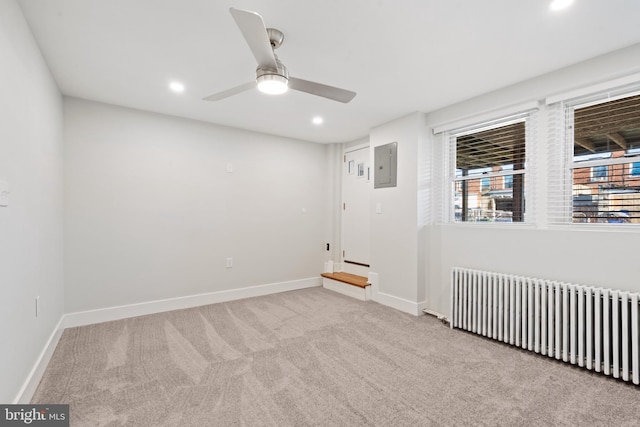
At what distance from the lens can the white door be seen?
4805 mm

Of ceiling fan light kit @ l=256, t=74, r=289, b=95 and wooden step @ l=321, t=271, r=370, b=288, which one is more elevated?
ceiling fan light kit @ l=256, t=74, r=289, b=95

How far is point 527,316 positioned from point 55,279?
4363mm

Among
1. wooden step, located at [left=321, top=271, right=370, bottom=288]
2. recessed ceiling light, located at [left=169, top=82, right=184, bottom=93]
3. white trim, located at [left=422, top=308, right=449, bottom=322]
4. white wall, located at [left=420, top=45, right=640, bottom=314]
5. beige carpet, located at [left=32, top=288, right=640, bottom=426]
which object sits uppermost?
recessed ceiling light, located at [left=169, top=82, right=184, bottom=93]

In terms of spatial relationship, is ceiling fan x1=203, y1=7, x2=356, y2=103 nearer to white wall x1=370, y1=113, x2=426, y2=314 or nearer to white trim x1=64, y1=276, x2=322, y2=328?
white wall x1=370, y1=113, x2=426, y2=314

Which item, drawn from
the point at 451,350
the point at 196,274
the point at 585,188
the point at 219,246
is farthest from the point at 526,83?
the point at 196,274

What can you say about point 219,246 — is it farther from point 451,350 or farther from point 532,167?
point 532,167

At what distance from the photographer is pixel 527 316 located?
2660 mm

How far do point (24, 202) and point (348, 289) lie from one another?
3671 millimetres

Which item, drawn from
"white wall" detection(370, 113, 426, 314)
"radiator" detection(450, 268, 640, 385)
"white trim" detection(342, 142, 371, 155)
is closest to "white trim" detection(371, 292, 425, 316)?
"white wall" detection(370, 113, 426, 314)

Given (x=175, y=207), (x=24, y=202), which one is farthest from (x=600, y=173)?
(x=175, y=207)

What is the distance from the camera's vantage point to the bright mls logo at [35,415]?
5.16 feet

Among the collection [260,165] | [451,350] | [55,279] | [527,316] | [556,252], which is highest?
[260,165]

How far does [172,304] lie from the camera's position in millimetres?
Answer: 3766

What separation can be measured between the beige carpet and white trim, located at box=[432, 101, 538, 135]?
222cm
